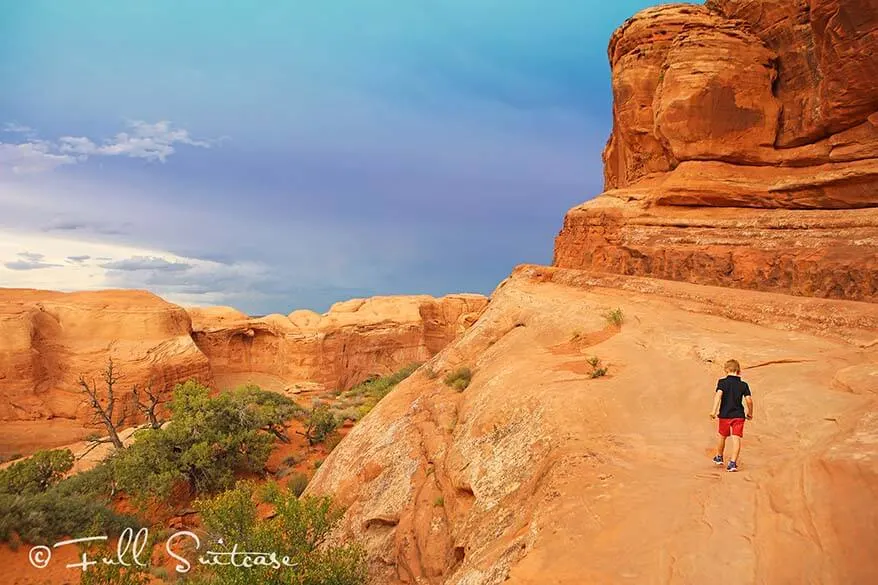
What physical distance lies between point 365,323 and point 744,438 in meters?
35.8

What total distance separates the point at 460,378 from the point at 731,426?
6.25 meters

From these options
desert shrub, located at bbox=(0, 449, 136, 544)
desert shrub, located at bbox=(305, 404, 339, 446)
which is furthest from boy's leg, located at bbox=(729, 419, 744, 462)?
desert shrub, located at bbox=(305, 404, 339, 446)

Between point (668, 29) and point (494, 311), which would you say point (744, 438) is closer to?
point (494, 311)

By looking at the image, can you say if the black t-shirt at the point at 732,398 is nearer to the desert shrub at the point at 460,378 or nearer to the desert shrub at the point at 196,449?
the desert shrub at the point at 460,378

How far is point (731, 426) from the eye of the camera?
5.77m

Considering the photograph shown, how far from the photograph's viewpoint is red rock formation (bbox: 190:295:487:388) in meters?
38.2

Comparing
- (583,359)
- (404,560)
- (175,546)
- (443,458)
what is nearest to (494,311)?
(583,359)

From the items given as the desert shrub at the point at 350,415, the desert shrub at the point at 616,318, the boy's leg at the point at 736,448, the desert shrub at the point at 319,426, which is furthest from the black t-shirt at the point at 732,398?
the desert shrub at the point at 350,415

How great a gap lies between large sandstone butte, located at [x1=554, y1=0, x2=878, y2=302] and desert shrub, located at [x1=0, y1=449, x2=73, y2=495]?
17755 millimetres

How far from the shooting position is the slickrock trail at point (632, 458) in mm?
4098

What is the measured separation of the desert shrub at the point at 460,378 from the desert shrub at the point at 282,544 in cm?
376

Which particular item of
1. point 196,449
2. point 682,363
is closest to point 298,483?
point 196,449

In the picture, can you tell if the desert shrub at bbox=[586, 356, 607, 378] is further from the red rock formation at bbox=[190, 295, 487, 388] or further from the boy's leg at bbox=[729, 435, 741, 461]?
the red rock formation at bbox=[190, 295, 487, 388]

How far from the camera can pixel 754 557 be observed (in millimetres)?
3922
